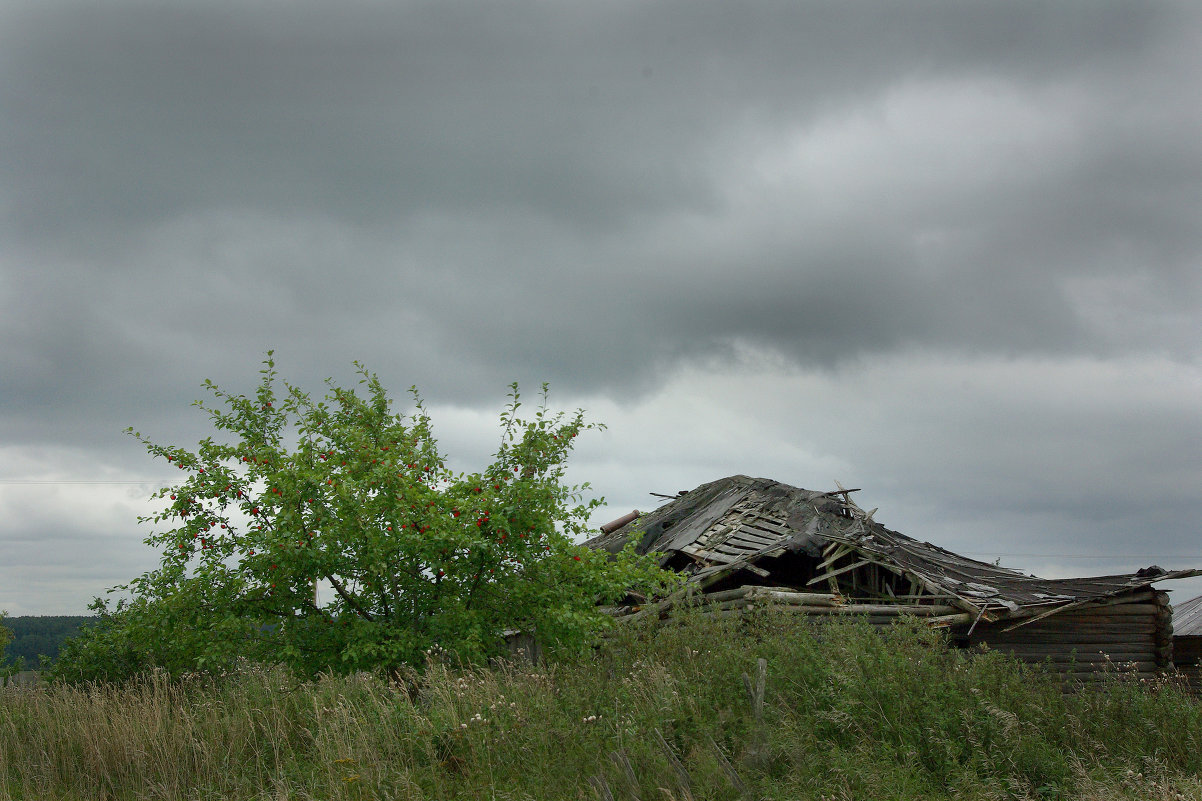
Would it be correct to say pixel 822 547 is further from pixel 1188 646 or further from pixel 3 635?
pixel 3 635

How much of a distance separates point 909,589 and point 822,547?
6.59 ft

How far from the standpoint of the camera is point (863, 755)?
6.13 metres

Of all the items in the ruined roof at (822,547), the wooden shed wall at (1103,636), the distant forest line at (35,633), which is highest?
the ruined roof at (822,547)

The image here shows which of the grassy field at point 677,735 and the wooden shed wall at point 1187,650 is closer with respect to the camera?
the grassy field at point 677,735

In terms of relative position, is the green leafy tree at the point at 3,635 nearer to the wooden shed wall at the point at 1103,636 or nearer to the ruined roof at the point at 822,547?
the ruined roof at the point at 822,547

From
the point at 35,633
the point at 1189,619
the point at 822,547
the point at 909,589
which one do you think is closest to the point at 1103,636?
the point at 909,589

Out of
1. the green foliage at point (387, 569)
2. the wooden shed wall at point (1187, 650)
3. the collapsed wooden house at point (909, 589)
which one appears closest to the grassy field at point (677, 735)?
the green foliage at point (387, 569)

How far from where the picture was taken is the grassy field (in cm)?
606

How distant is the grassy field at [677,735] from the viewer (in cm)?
606

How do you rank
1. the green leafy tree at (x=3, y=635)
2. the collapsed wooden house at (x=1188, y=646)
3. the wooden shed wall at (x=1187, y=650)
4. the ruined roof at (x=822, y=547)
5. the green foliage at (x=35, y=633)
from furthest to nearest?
Result: the green foliage at (x=35, y=633), the green leafy tree at (x=3, y=635), the wooden shed wall at (x=1187, y=650), the collapsed wooden house at (x=1188, y=646), the ruined roof at (x=822, y=547)

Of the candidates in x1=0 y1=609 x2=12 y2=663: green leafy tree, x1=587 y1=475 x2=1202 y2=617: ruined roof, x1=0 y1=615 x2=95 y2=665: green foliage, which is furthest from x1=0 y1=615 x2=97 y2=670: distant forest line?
x1=587 y1=475 x2=1202 y2=617: ruined roof

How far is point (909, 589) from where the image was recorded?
57.8 feet

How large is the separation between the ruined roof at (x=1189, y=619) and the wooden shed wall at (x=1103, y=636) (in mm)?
10810

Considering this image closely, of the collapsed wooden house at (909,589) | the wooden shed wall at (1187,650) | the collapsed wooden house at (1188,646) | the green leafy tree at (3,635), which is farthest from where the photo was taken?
the green leafy tree at (3,635)
